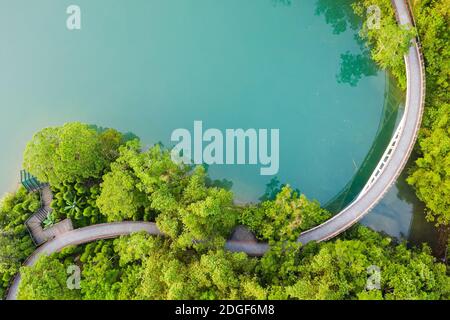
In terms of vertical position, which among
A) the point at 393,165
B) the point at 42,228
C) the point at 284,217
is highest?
the point at 393,165

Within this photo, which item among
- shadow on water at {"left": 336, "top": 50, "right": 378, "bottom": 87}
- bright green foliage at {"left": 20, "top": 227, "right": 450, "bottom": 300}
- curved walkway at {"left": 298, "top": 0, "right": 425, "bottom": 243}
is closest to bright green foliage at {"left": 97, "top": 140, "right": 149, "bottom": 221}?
bright green foliage at {"left": 20, "top": 227, "right": 450, "bottom": 300}

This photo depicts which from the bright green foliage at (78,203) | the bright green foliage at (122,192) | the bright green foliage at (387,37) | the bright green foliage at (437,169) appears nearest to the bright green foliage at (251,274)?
the bright green foliage at (122,192)

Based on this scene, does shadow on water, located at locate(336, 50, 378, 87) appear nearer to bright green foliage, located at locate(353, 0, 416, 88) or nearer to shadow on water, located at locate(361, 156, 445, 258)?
bright green foliage, located at locate(353, 0, 416, 88)

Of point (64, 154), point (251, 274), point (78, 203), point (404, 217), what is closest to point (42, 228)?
point (78, 203)

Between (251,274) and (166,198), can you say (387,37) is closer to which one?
(251,274)

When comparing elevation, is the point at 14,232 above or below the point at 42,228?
below

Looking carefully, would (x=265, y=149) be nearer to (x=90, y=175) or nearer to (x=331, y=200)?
(x=331, y=200)
